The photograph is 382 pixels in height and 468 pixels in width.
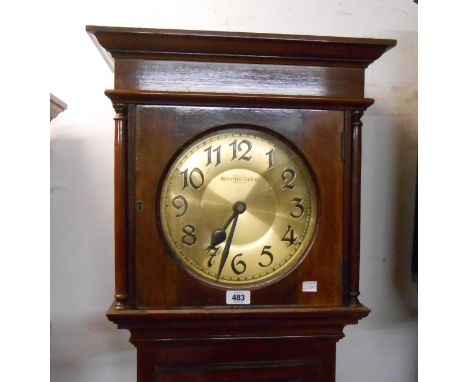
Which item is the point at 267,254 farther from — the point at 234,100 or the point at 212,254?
the point at 234,100

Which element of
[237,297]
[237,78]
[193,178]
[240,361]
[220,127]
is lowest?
[240,361]

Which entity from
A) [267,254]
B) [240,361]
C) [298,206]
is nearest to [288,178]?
[298,206]

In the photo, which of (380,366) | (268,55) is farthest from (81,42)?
(380,366)

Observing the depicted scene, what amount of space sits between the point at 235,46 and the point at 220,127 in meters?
0.16

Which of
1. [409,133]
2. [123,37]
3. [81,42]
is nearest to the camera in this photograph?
[123,37]

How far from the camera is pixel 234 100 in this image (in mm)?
872

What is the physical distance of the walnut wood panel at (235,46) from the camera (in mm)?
Answer: 829

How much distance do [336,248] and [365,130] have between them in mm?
526

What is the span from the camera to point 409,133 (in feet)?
4.30

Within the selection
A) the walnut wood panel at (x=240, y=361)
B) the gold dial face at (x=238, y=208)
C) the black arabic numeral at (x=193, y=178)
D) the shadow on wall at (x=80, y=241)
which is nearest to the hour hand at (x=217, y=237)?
the gold dial face at (x=238, y=208)

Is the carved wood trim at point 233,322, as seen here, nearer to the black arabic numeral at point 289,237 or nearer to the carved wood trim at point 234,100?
the black arabic numeral at point 289,237

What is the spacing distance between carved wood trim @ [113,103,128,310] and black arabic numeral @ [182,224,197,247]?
4.7 inches

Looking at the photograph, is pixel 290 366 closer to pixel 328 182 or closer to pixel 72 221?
pixel 328 182

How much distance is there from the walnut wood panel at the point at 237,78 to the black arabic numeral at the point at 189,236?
28cm
